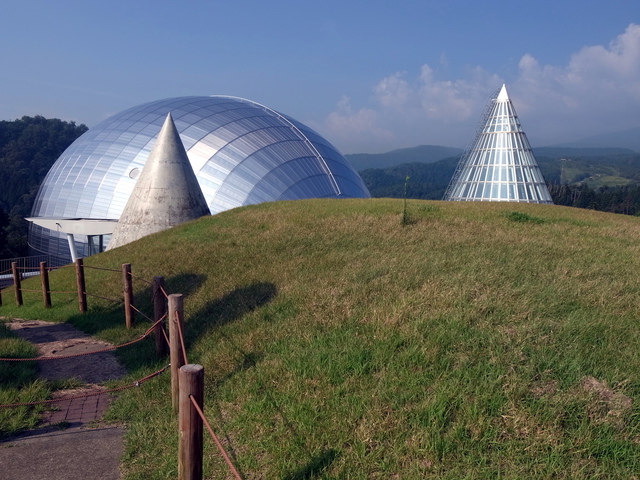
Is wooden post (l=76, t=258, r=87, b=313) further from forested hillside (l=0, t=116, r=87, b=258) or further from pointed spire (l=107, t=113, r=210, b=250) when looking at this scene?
forested hillside (l=0, t=116, r=87, b=258)

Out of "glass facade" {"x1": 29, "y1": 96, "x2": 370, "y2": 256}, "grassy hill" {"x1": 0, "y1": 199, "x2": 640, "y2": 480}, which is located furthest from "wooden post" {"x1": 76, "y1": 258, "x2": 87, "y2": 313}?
"glass facade" {"x1": 29, "y1": 96, "x2": 370, "y2": 256}

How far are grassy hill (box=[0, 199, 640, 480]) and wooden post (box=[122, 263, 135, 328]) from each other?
0.24 m

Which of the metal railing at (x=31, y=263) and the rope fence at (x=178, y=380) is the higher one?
the rope fence at (x=178, y=380)

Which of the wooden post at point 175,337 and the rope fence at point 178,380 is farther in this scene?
the wooden post at point 175,337

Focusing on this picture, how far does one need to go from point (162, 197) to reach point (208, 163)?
8.71m

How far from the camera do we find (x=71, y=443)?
487 centimetres

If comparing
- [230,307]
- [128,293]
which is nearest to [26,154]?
[128,293]

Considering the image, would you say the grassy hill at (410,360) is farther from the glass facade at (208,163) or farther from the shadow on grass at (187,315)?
the glass facade at (208,163)

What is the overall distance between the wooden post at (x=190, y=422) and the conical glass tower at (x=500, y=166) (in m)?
31.2

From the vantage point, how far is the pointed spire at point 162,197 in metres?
16.4


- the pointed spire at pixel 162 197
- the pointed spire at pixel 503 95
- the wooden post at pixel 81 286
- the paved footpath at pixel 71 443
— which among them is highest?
the pointed spire at pixel 503 95

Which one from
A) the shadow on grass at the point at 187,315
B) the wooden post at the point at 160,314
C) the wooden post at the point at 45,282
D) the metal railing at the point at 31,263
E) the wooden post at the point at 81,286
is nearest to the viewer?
the wooden post at the point at 160,314

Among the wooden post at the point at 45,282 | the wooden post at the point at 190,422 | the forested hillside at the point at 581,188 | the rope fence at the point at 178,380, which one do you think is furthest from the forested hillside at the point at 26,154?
the wooden post at the point at 190,422

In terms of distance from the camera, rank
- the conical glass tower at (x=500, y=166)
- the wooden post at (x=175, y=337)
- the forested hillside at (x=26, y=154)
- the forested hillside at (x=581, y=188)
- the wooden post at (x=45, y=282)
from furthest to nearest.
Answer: the forested hillside at (x=581, y=188) → the forested hillside at (x=26, y=154) → the conical glass tower at (x=500, y=166) → the wooden post at (x=45, y=282) → the wooden post at (x=175, y=337)
